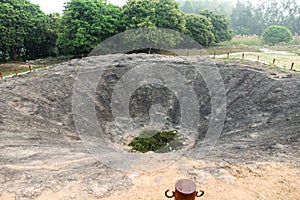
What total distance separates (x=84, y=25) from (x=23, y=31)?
7.69 metres

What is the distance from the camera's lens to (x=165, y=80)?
19484mm

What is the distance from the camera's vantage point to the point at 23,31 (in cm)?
2706

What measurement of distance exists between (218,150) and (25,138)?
8709 millimetres

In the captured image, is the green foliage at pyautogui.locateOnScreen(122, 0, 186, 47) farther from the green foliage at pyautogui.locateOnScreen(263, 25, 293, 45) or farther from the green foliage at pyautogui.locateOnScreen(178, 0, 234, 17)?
the green foliage at pyautogui.locateOnScreen(178, 0, 234, 17)

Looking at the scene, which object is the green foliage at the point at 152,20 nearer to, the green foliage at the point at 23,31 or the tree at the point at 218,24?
the green foliage at the point at 23,31

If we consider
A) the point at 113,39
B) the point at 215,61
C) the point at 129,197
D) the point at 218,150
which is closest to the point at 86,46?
the point at 113,39

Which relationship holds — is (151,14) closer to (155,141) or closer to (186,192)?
(155,141)

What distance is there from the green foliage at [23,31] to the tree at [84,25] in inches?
141

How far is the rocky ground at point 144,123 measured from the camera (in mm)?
5988

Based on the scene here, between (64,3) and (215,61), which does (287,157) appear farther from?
(64,3)

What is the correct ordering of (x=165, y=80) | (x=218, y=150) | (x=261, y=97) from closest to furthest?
(x=218, y=150) → (x=261, y=97) → (x=165, y=80)

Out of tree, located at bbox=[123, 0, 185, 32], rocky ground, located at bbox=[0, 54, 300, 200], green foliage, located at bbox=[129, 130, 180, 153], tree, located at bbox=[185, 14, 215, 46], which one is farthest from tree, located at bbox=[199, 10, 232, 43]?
green foliage, located at bbox=[129, 130, 180, 153]

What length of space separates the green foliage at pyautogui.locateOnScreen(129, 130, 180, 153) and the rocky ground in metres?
1.17

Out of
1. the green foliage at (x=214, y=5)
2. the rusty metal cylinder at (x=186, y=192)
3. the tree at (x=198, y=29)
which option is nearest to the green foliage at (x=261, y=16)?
the green foliage at (x=214, y=5)
